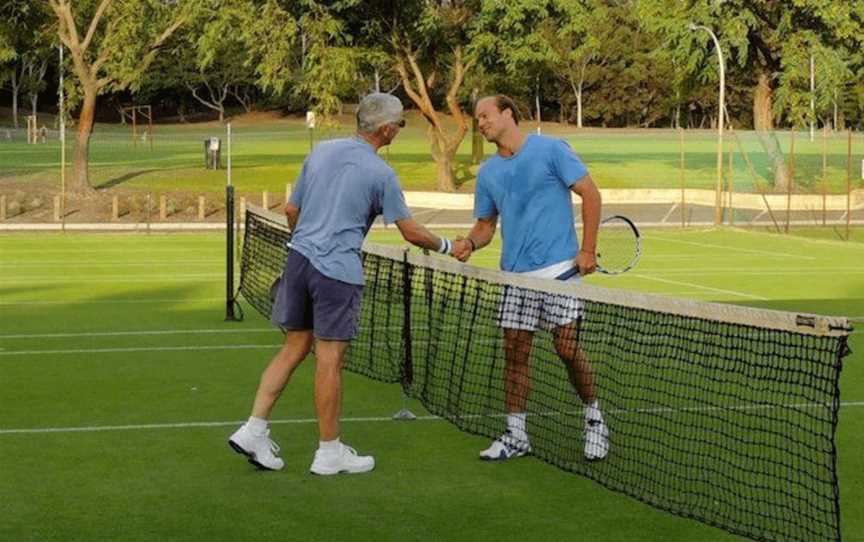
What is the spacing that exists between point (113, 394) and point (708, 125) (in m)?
106

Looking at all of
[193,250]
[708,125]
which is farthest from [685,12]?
[708,125]

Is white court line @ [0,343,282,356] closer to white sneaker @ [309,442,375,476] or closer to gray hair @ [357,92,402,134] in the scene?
white sneaker @ [309,442,375,476]

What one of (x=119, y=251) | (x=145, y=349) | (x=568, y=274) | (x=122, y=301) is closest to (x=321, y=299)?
(x=568, y=274)

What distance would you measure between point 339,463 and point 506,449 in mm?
1079

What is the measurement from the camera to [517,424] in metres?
9.73

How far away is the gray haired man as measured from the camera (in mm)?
8930

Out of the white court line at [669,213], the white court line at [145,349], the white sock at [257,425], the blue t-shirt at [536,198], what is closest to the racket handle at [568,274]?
the blue t-shirt at [536,198]

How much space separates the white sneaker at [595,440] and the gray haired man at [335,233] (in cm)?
152

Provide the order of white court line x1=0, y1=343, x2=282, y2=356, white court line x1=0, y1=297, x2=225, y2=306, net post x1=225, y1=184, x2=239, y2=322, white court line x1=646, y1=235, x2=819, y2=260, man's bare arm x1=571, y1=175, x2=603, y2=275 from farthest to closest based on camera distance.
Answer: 1. white court line x1=646, y1=235, x2=819, y2=260
2. white court line x1=0, y1=297, x2=225, y2=306
3. net post x1=225, y1=184, x2=239, y2=322
4. white court line x1=0, y1=343, x2=282, y2=356
5. man's bare arm x1=571, y1=175, x2=603, y2=275

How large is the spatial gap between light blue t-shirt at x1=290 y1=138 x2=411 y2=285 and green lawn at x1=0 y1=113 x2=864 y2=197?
29899mm

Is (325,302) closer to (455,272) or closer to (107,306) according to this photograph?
(455,272)

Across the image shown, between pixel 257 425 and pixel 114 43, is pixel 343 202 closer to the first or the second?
pixel 257 425

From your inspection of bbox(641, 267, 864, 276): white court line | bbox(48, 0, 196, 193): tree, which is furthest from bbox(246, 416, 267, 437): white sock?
bbox(48, 0, 196, 193): tree

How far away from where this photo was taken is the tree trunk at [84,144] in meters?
45.7
